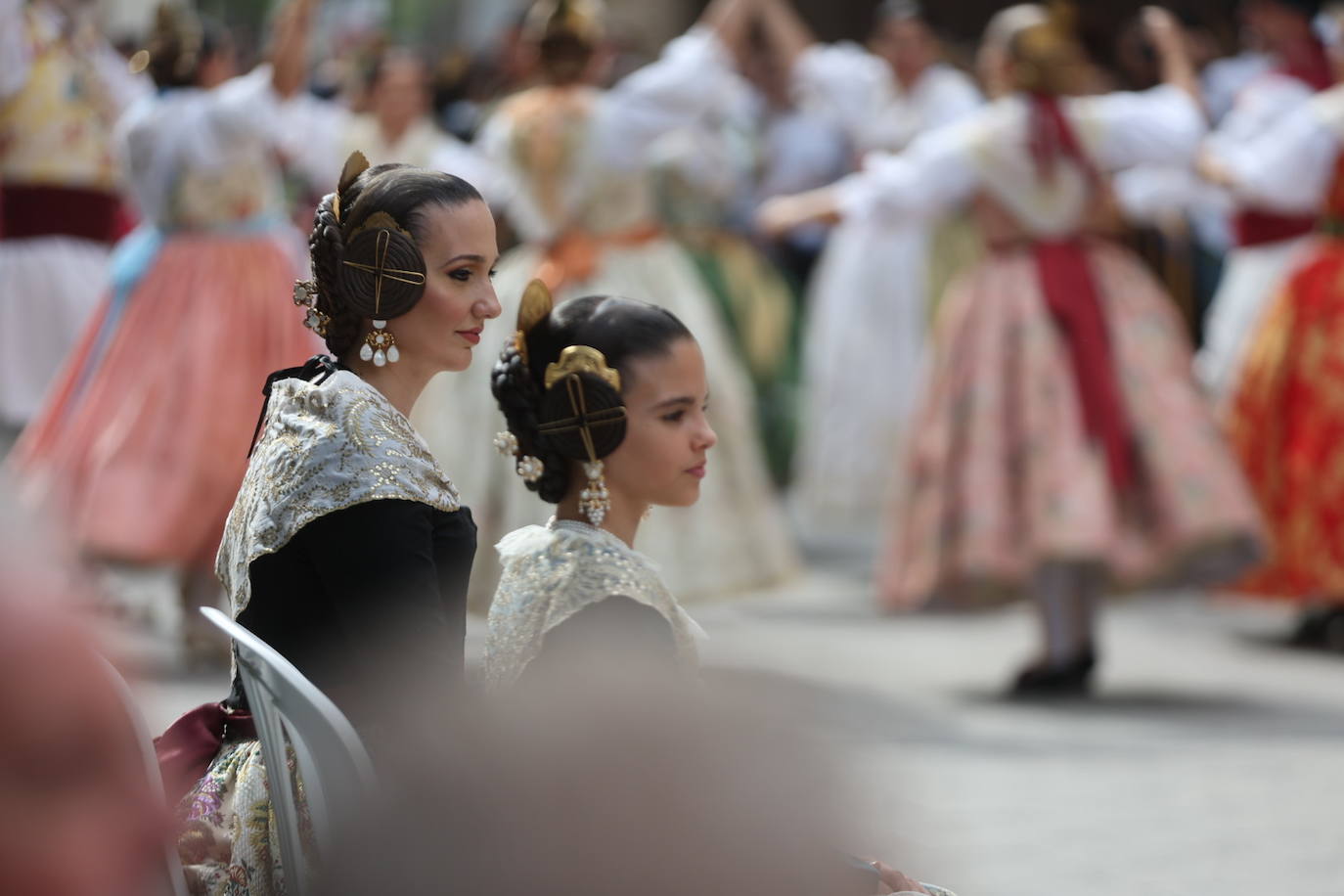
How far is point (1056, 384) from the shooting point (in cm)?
522

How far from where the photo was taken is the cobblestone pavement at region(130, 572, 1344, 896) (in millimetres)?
3480

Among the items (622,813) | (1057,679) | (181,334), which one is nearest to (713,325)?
(1057,679)

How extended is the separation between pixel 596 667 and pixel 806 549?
726cm

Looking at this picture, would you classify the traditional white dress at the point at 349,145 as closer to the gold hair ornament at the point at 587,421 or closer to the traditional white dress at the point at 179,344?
the traditional white dress at the point at 179,344

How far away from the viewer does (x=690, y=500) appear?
2.13 metres

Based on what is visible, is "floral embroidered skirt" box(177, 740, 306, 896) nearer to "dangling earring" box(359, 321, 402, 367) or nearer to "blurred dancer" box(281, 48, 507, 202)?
"dangling earring" box(359, 321, 402, 367)

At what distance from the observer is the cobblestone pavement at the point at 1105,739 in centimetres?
348

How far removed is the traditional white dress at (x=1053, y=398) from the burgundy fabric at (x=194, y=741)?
3519mm

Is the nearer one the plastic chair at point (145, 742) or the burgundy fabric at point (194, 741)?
the plastic chair at point (145, 742)

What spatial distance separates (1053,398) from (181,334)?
2.26 m

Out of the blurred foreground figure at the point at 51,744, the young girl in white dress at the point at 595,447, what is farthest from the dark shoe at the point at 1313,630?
the blurred foreground figure at the point at 51,744

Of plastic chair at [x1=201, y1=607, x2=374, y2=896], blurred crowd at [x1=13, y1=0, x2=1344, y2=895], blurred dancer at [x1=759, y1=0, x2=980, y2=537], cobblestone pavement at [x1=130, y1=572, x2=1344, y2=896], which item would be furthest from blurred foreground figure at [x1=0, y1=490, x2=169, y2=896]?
blurred dancer at [x1=759, y1=0, x2=980, y2=537]

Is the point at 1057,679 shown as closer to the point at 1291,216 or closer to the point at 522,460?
the point at 1291,216

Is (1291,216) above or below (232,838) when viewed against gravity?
above
